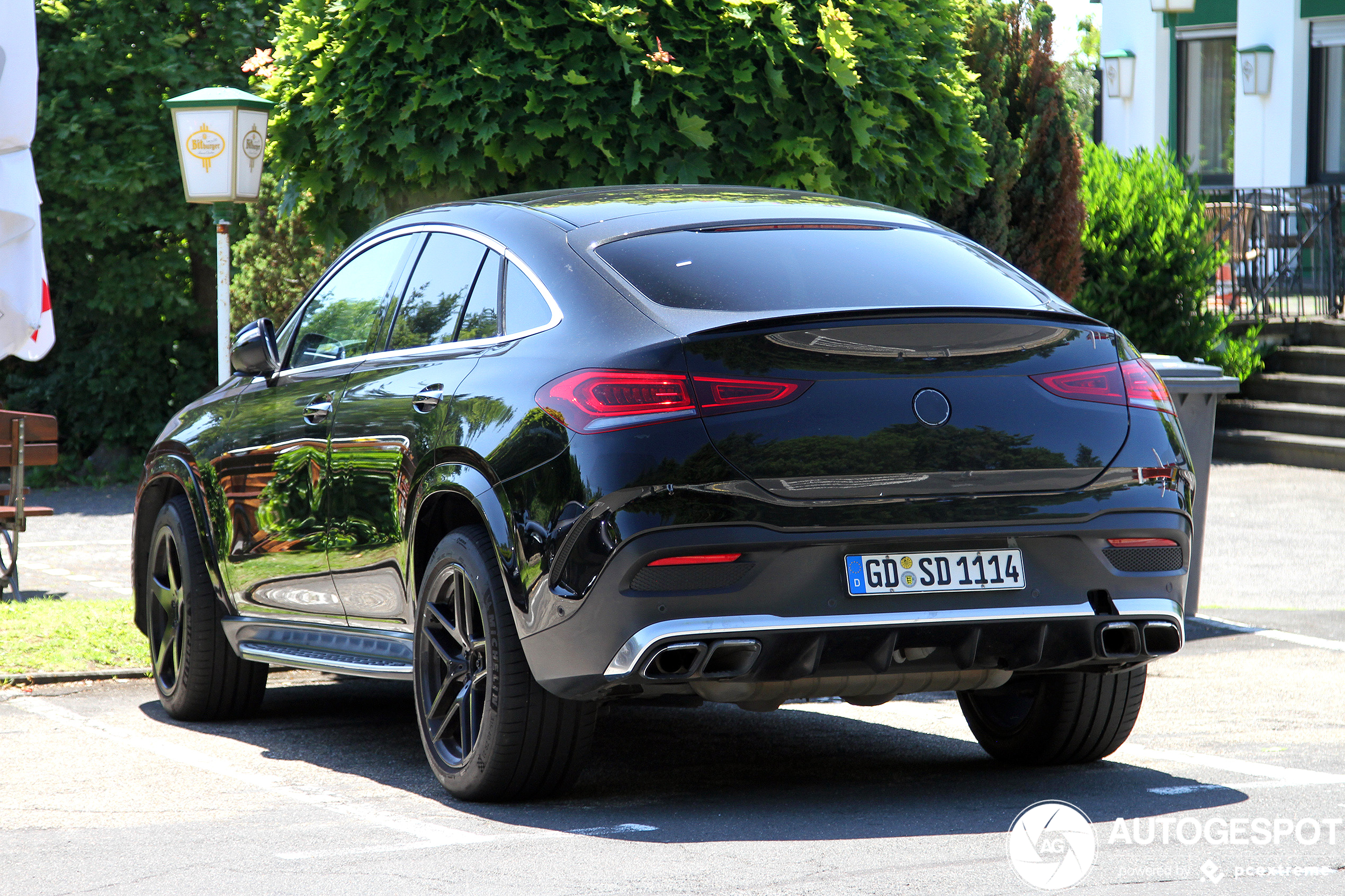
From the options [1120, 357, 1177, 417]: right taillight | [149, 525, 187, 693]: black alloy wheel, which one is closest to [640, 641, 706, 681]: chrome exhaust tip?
[1120, 357, 1177, 417]: right taillight

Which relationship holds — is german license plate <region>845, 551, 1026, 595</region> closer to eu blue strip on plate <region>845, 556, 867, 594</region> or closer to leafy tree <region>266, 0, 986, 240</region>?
eu blue strip on plate <region>845, 556, 867, 594</region>

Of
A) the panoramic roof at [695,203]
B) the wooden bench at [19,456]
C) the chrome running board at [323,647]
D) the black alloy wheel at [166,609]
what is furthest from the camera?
the wooden bench at [19,456]

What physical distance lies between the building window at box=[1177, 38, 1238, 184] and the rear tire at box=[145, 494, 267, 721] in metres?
21.1

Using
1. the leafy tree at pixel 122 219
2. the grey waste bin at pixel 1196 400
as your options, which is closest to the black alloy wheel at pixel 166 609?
the grey waste bin at pixel 1196 400

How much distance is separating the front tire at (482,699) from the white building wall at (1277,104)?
20311mm

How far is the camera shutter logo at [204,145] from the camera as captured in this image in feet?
31.8

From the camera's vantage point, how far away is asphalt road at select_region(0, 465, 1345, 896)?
4.30 meters

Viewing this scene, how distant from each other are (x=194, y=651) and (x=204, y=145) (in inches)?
152

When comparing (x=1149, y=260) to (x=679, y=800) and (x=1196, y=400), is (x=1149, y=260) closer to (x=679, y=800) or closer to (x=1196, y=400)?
(x=1196, y=400)

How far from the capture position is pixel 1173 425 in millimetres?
5145

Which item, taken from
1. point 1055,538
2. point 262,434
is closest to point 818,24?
point 262,434

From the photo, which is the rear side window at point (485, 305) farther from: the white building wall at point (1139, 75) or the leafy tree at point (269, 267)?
the white building wall at point (1139, 75)

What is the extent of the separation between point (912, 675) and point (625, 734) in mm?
1860

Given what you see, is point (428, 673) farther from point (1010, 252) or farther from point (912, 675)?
point (1010, 252)
